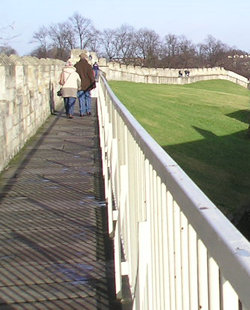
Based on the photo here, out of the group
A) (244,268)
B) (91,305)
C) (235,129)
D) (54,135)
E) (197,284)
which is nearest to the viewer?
(244,268)

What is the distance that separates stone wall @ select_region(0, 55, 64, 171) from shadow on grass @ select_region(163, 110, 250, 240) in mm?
8981

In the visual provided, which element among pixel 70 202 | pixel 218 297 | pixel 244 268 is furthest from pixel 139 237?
pixel 70 202

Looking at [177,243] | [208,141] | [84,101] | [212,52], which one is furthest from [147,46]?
[177,243]

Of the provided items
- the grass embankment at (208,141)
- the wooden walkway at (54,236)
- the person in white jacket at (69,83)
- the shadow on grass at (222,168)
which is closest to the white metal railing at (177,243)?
the wooden walkway at (54,236)

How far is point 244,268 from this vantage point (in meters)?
1.08

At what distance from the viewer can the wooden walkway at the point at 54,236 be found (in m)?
3.90

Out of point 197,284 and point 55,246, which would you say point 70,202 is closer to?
point 55,246

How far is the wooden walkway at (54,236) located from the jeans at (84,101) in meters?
6.17

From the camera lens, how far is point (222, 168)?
88.1 ft

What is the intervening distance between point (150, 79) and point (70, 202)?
238ft

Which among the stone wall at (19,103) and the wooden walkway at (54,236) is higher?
Answer: the stone wall at (19,103)

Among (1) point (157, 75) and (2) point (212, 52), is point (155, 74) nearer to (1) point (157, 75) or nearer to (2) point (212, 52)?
(1) point (157, 75)

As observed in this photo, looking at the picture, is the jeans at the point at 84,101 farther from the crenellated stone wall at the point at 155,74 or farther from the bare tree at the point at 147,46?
the bare tree at the point at 147,46

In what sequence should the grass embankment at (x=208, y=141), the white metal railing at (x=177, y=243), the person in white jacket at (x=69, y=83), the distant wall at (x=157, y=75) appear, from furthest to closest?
the distant wall at (x=157, y=75)
the grass embankment at (x=208, y=141)
the person in white jacket at (x=69, y=83)
the white metal railing at (x=177, y=243)
